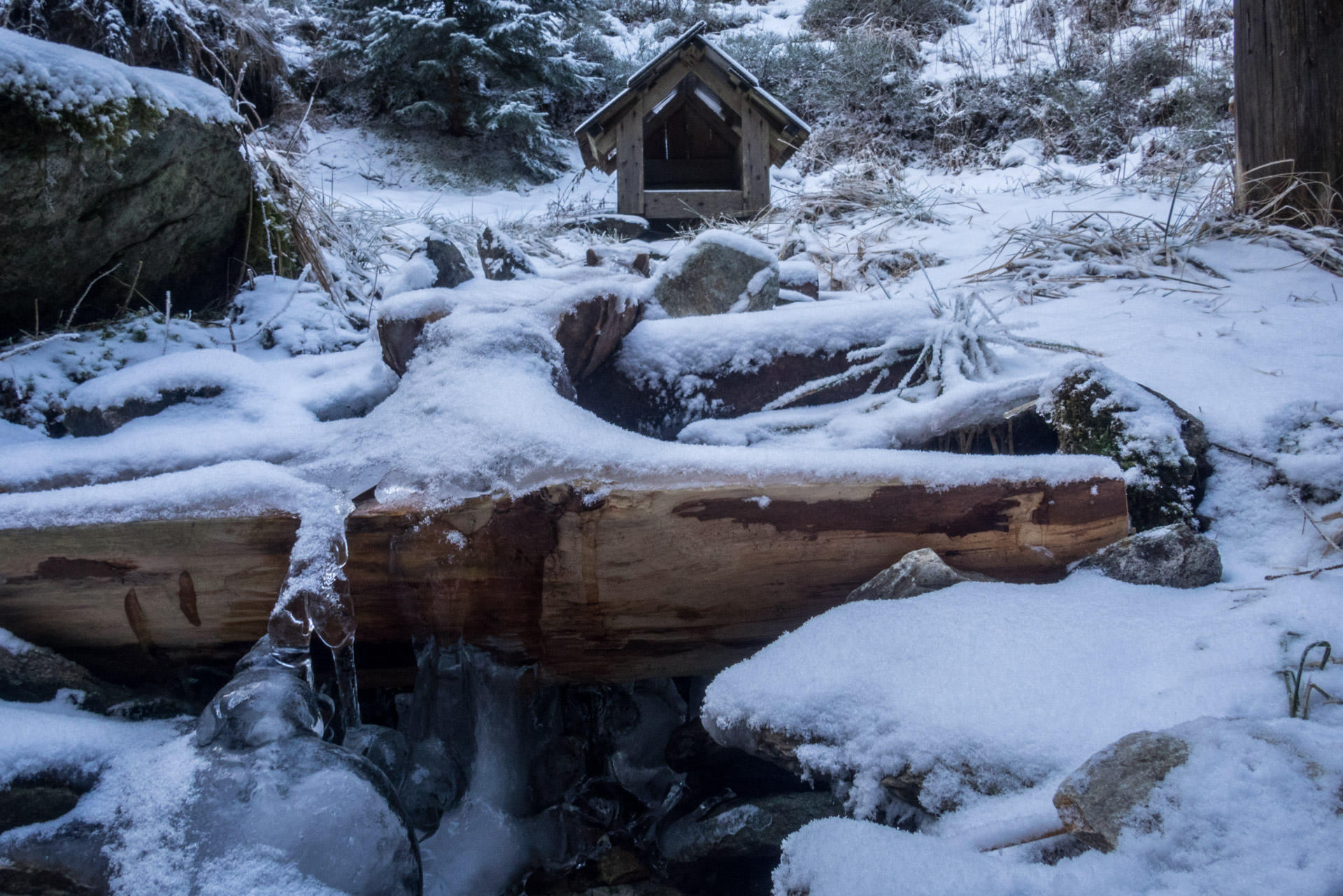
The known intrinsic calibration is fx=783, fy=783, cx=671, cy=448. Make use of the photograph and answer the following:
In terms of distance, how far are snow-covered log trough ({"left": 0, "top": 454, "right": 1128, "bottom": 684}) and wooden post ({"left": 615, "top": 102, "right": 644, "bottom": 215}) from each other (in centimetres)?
488

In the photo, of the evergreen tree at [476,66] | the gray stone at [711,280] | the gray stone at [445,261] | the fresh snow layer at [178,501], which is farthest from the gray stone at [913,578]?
the evergreen tree at [476,66]

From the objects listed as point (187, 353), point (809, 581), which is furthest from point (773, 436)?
point (187, 353)

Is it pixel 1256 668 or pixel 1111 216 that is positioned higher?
pixel 1111 216

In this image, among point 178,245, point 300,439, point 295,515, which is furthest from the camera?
point 178,245

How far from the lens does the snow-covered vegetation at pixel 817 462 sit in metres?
0.99

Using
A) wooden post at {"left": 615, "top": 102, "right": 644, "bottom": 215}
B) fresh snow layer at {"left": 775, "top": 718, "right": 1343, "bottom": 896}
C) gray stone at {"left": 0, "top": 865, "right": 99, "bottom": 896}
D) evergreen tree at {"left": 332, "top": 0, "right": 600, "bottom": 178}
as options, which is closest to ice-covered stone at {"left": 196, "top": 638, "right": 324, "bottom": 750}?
gray stone at {"left": 0, "top": 865, "right": 99, "bottom": 896}

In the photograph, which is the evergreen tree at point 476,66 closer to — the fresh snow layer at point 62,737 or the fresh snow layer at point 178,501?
the fresh snow layer at point 178,501

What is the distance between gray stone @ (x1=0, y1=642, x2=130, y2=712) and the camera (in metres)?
1.39

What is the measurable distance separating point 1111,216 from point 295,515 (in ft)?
13.4

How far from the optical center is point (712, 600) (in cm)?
149

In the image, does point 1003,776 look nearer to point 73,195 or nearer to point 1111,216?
point 73,195

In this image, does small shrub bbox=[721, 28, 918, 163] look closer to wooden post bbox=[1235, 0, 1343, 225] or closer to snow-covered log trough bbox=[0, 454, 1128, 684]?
wooden post bbox=[1235, 0, 1343, 225]

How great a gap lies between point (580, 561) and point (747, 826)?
1.97 ft

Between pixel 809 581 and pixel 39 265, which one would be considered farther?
pixel 39 265
